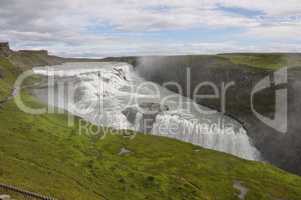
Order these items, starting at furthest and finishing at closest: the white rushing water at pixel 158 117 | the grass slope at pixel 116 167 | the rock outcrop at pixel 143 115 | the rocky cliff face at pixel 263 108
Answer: the rock outcrop at pixel 143 115 → the white rushing water at pixel 158 117 → the rocky cliff face at pixel 263 108 → the grass slope at pixel 116 167

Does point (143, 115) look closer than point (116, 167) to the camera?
No

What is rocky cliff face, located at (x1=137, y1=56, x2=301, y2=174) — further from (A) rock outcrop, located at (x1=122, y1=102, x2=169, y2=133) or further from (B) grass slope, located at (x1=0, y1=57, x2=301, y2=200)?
(A) rock outcrop, located at (x1=122, y1=102, x2=169, y2=133)

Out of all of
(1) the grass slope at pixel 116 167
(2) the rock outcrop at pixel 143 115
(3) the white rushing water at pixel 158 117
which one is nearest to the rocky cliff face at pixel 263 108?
(3) the white rushing water at pixel 158 117

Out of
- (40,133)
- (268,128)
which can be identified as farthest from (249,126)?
(40,133)

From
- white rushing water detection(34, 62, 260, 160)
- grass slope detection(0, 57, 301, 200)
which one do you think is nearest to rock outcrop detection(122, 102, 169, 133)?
white rushing water detection(34, 62, 260, 160)

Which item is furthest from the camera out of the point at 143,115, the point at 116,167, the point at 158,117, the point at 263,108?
the point at 263,108

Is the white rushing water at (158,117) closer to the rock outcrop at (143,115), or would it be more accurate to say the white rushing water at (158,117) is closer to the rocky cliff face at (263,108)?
the rock outcrop at (143,115)

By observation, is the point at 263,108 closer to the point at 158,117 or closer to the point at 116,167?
the point at 158,117

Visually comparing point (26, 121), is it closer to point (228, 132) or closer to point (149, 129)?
point (149, 129)

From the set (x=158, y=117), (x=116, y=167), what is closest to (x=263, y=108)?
(x=158, y=117)
